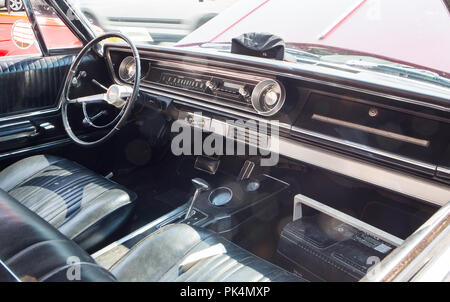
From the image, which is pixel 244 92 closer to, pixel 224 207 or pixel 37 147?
pixel 224 207

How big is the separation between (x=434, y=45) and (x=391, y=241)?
99 centimetres

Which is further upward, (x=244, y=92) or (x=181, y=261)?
(x=244, y=92)

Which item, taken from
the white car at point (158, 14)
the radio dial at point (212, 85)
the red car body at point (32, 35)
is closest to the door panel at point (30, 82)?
the red car body at point (32, 35)

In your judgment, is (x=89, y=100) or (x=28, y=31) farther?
(x=28, y=31)

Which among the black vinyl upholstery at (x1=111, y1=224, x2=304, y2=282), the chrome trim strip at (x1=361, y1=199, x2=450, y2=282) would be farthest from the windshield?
the black vinyl upholstery at (x1=111, y1=224, x2=304, y2=282)

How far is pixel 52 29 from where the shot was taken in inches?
107

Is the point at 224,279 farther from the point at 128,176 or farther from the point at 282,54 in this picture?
the point at 128,176

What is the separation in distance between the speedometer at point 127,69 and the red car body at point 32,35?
1.29 feet

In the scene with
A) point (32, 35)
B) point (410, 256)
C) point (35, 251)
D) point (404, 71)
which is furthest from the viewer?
point (32, 35)

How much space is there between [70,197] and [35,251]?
2.87 ft

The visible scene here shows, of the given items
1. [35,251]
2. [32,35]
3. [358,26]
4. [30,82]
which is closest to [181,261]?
[35,251]

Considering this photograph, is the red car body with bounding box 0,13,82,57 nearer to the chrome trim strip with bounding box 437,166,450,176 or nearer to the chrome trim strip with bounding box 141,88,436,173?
the chrome trim strip with bounding box 141,88,436,173

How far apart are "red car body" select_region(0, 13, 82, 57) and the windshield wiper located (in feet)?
5.88

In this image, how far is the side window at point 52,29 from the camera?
259 cm
